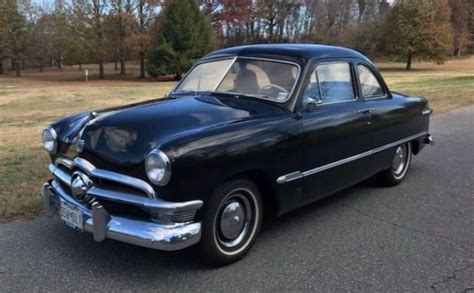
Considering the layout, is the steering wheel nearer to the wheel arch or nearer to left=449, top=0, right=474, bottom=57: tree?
the wheel arch

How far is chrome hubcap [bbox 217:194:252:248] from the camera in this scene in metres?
3.66

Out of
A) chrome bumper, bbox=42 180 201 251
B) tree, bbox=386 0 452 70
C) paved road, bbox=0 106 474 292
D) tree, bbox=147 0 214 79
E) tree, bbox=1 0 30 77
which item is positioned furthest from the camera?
tree, bbox=386 0 452 70

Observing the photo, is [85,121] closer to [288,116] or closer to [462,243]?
[288,116]

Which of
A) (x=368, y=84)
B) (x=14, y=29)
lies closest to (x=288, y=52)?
(x=368, y=84)

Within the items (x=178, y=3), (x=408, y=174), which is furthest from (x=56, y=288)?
(x=178, y=3)

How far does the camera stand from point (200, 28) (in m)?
Result: 46.6

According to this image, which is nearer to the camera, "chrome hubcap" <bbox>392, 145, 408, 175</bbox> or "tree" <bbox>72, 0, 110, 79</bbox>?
"chrome hubcap" <bbox>392, 145, 408, 175</bbox>

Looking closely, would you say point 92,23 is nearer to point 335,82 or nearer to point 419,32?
point 419,32

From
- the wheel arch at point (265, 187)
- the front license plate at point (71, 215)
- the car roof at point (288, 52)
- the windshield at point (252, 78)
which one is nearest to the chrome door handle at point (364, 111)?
the car roof at point (288, 52)

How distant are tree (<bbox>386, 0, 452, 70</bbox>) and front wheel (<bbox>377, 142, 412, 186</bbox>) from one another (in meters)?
53.1

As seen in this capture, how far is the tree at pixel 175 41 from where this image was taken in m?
44.6

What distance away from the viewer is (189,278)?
3.50 metres

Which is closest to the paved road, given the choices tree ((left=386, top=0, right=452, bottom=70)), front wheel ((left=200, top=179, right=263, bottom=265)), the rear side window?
front wheel ((left=200, top=179, right=263, bottom=265))

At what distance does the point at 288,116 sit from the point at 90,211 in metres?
1.77
